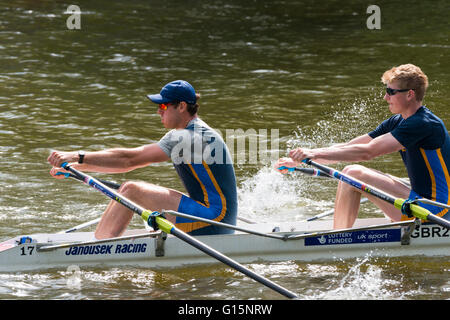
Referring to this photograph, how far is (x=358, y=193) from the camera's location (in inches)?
350

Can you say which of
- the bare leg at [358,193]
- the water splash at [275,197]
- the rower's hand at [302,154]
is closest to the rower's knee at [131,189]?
the rower's hand at [302,154]

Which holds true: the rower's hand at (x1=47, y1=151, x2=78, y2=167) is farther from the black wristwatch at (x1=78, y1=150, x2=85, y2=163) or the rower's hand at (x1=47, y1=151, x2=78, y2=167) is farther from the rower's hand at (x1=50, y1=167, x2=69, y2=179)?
the rower's hand at (x1=50, y1=167, x2=69, y2=179)

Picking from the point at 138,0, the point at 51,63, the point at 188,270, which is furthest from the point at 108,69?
the point at 188,270

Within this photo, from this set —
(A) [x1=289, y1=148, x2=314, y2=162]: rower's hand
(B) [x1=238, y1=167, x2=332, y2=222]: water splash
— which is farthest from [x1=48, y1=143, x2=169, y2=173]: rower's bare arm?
(B) [x1=238, y1=167, x2=332, y2=222]: water splash

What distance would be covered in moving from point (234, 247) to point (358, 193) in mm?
1543

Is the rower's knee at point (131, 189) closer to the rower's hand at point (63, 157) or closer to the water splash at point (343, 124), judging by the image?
the rower's hand at point (63, 157)

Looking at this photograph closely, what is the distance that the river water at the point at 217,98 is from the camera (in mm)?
8742

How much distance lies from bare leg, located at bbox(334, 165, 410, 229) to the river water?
53cm

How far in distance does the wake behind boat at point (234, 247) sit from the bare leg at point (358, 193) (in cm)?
16

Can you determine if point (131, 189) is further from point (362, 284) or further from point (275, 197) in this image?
point (275, 197)

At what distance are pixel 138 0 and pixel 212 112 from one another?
43.5 feet

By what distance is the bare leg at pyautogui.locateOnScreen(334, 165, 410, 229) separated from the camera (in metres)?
8.89
